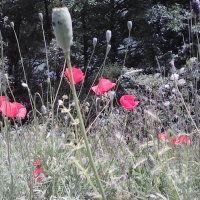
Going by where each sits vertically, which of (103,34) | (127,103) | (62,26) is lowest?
(103,34)

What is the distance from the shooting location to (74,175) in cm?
141

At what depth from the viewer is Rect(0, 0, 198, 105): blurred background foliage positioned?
24.1 feet

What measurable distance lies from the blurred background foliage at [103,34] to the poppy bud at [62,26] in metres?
6.13

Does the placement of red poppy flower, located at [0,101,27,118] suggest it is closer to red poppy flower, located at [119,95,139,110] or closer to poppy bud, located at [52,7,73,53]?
red poppy flower, located at [119,95,139,110]

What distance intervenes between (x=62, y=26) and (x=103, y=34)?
26.9ft

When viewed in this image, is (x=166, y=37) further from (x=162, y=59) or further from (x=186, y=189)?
(x=186, y=189)

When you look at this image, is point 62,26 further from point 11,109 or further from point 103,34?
point 103,34

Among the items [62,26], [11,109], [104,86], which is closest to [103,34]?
[104,86]

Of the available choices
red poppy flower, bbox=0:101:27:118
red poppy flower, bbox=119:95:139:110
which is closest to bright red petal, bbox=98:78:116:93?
red poppy flower, bbox=119:95:139:110

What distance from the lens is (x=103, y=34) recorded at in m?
8.60

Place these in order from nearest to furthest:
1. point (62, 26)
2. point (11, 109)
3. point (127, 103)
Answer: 1. point (62, 26)
2. point (11, 109)
3. point (127, 103)

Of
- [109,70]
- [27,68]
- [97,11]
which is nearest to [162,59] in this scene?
[109,70]

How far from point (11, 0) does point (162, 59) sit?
401 centimetres

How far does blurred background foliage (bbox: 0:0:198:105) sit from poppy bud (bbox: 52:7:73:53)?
6.13 m
